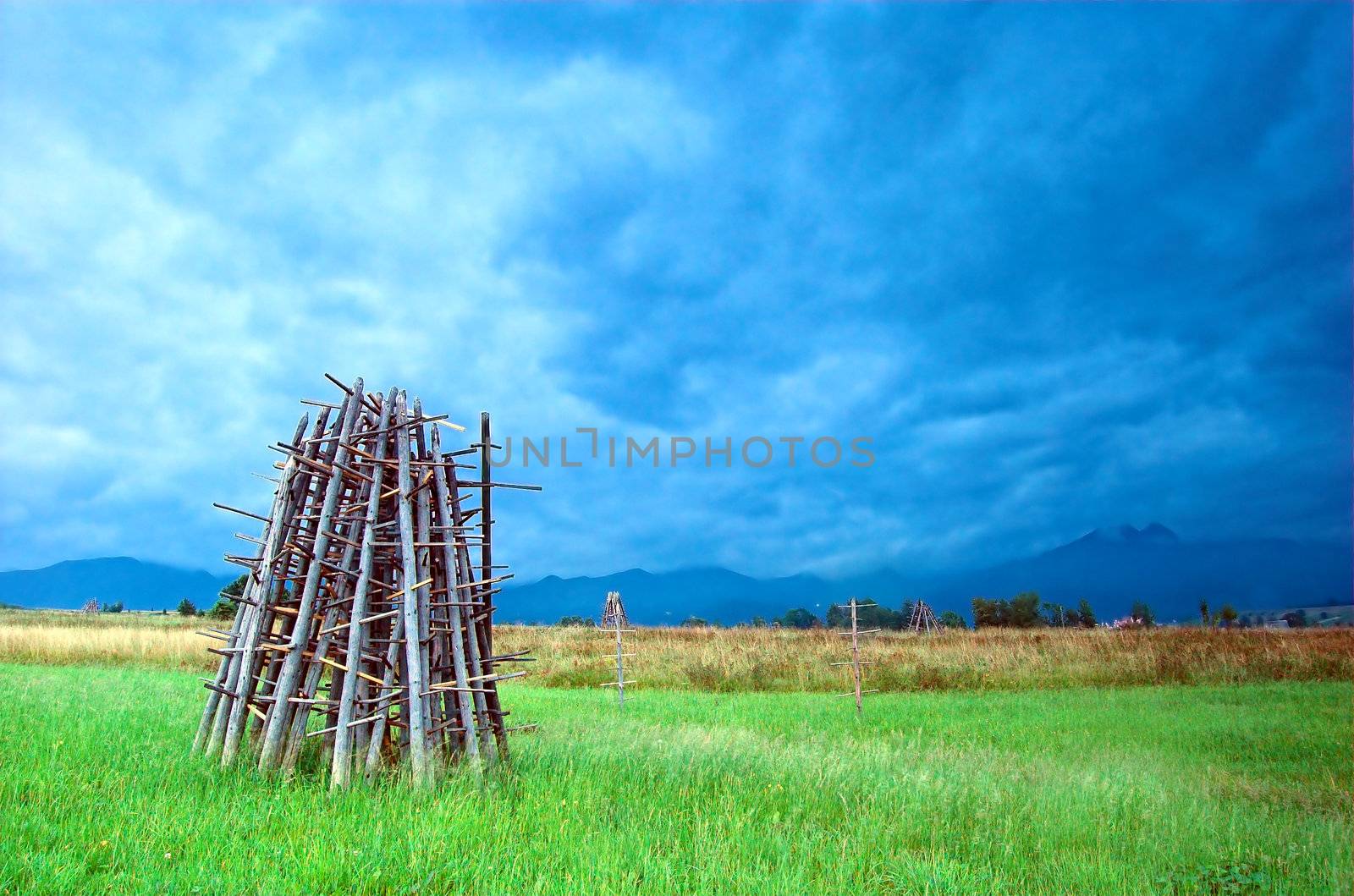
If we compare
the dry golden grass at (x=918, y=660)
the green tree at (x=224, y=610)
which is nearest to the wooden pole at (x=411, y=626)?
the dry golden grass at (x=918, y=660)

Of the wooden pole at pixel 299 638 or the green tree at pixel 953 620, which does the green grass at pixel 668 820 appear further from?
the green tree at pixel 953 620

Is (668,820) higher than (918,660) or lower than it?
lower

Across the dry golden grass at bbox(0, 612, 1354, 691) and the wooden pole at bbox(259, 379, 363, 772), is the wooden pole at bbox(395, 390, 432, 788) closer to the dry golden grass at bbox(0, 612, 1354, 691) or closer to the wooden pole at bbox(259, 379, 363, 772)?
the wooden pole at bbox(259, 379, 363, 772)

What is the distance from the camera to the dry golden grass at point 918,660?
21453mm

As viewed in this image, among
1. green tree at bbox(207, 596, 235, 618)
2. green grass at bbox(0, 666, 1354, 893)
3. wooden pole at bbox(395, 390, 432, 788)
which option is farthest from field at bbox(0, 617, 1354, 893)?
green tree at bbox(207, 596, 235, 618)

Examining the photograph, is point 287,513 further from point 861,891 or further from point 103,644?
point 103,644

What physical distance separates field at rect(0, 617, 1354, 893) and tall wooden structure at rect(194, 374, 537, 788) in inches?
19.3

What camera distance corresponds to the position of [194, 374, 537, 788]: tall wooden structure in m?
7.19

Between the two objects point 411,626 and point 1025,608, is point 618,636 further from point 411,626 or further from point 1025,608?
Answer: point 1025,608

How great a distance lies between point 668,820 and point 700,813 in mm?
407

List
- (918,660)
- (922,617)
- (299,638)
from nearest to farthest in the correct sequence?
(299,638), (918,660), (922,617)

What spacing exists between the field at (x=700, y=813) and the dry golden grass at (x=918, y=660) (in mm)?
7966

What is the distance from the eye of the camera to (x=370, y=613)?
8117 millimetres

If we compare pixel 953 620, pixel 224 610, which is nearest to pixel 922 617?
pixel 953 620
